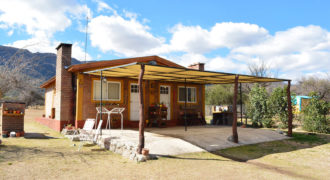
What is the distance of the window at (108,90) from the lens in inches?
424

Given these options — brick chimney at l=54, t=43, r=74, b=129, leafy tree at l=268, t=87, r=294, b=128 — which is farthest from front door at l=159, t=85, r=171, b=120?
leafy tree at l=268, t=87, r=294, b=128

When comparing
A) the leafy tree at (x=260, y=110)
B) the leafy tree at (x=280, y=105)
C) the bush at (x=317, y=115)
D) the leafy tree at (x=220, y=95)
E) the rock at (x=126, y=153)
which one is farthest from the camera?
the leafy tree at (x=220, y=95)

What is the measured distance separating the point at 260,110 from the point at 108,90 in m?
8.31

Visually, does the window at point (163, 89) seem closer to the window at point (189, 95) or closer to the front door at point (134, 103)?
the window at point (189, 95)

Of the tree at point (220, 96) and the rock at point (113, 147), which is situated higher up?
the tree at point (220, 96)

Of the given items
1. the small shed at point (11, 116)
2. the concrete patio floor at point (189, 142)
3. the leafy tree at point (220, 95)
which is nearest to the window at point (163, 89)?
the concrete patio floor at point (189, 142)

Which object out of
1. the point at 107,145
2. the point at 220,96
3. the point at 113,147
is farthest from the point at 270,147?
the point at 220,96

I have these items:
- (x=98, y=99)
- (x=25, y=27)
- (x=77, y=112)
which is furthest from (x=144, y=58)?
(x=25, y=27)

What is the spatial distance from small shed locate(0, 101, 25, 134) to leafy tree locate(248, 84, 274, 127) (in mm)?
11286

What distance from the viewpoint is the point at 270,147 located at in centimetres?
837

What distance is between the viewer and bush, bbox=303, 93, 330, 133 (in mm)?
11539

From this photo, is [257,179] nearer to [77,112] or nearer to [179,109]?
[77,112]

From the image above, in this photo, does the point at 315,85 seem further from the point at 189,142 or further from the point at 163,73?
the point at 189,142

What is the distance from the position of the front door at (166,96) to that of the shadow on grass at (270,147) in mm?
5205
